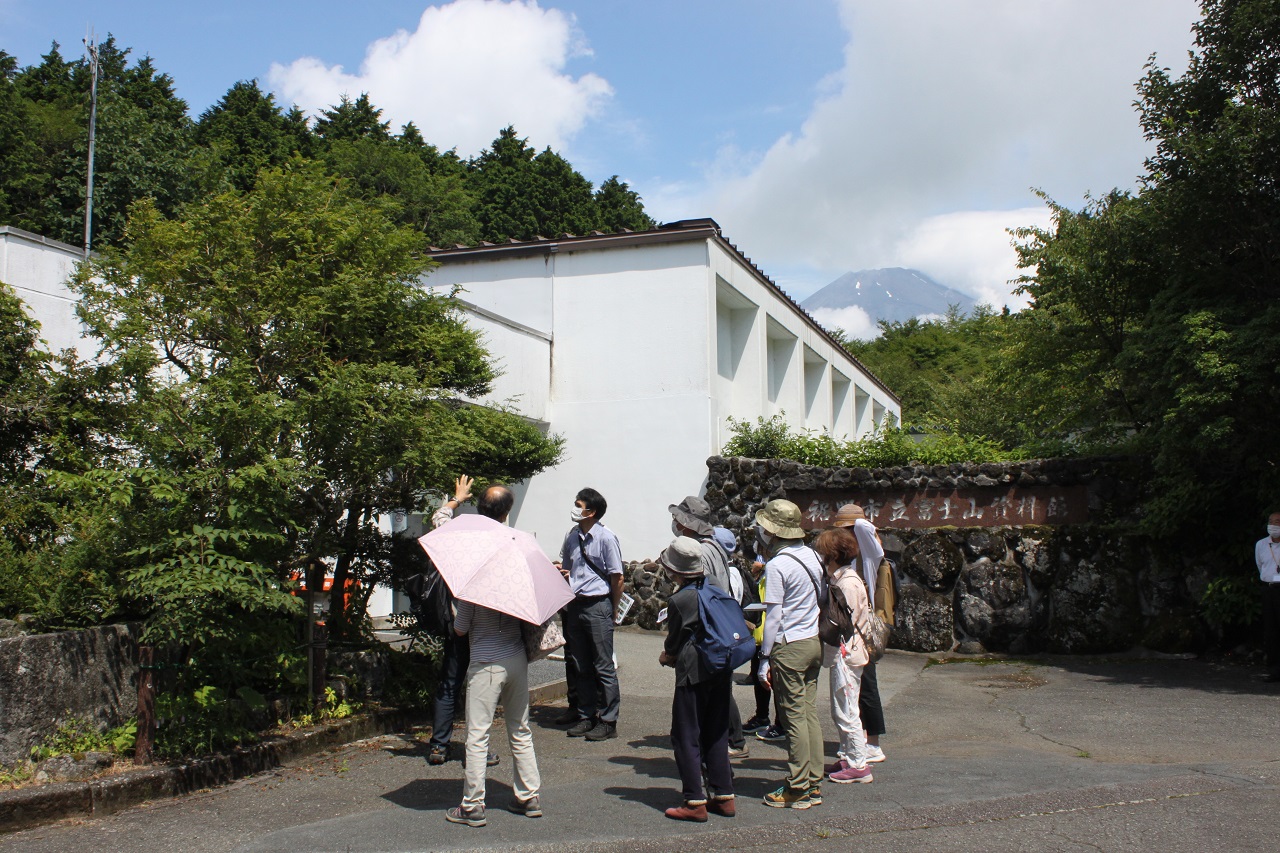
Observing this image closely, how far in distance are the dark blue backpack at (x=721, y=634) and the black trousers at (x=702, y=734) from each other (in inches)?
4.3

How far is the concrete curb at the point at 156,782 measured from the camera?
5125mm

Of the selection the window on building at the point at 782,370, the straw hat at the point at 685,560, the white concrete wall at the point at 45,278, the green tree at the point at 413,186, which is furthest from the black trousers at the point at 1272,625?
the green tree at the point at 413,186

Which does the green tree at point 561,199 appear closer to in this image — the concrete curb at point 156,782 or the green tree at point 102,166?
the green tree at point 102,166

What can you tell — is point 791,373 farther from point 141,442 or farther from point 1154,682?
point 141,442

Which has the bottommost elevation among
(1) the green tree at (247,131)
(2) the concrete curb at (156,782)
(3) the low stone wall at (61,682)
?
(2) the concrete curb at (156,782)

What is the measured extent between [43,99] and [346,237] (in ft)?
114

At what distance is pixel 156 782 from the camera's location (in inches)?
222

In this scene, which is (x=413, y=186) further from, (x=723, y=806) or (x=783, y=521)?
(x=723, y=806)

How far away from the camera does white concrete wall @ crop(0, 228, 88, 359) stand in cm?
1008

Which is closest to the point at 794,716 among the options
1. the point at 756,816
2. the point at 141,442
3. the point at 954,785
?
the point at 756,816

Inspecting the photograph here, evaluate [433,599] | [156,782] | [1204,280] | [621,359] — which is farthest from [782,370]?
[156,782]

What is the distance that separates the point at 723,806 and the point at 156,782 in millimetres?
3304

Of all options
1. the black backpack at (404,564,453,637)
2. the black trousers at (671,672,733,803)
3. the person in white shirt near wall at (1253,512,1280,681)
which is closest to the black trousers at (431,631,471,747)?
the black backpack at (404,564,453,637)

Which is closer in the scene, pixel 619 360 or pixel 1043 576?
pixel 1043 576
